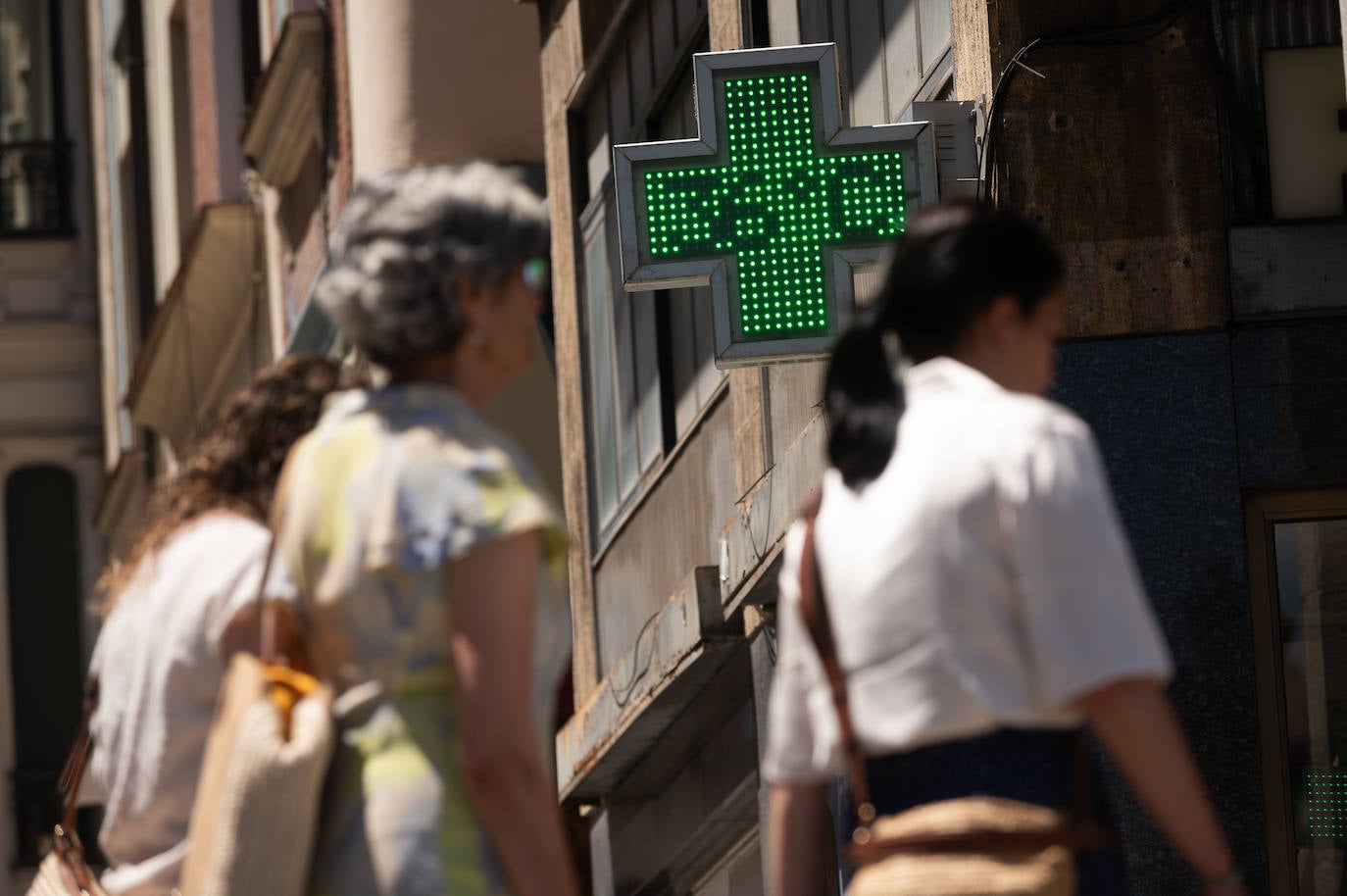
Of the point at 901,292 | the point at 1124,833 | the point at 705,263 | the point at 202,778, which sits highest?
the point at 705,263

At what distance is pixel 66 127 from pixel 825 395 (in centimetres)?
3012

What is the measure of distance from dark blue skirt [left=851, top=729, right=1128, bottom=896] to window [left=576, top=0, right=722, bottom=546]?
8.78 meters

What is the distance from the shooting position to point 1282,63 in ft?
29.0

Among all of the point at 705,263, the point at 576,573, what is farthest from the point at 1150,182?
the point at 576,573

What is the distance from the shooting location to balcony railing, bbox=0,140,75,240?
32469mm

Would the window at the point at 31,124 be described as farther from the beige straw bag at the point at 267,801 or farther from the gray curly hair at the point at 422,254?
the beige straw bag at the point at 267,801

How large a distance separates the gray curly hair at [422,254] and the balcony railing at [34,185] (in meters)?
29.3

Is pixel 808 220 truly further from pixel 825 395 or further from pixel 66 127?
pixel 66 127

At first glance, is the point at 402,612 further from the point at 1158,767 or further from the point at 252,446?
the point at 1158,767

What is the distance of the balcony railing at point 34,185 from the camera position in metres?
32.5

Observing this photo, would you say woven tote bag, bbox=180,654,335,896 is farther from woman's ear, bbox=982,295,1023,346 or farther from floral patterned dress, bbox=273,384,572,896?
woman's ear, bbox=982,295,1023,346

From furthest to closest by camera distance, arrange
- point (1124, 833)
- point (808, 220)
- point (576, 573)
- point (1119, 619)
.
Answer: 1. point (576, 573)
2. point (808, 220)
3. point (1124, 833)
4. point (1119, 619)

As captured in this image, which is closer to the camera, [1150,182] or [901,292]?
[901,292]

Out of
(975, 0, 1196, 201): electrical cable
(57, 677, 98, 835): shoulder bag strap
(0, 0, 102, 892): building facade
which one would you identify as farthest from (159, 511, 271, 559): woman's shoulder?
(0, 0, 102, 892): building facade
